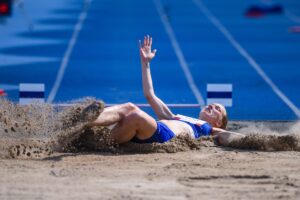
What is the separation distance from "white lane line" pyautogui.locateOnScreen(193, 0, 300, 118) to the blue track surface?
2.5 inches

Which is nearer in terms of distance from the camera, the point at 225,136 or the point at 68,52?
the point at 225,136

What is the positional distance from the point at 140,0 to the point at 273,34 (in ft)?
27.2

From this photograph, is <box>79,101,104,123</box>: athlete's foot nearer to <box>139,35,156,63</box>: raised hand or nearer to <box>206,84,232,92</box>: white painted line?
<box>139,35,156,63</box>: raised hand

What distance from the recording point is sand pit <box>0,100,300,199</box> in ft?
20.4

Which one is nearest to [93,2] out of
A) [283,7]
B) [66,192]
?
[283,7]

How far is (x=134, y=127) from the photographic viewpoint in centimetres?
759

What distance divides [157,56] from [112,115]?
8.65 meters

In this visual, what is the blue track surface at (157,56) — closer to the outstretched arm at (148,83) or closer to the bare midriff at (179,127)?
the outstretched arm at (148,83)

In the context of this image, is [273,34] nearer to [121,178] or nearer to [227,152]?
[227,152]

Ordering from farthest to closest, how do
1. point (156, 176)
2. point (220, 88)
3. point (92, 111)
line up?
point (220, 88)
point (92, 111)
point (156, 176)

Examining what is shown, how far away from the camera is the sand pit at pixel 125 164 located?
20.4ft

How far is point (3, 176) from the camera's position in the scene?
261 inches

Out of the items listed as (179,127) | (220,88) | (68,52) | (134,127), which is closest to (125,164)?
(134,127)

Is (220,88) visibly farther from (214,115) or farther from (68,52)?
(68,52)
